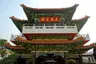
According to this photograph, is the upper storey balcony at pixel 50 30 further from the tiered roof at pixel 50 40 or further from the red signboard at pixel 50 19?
the red signboard at pixel 50 19

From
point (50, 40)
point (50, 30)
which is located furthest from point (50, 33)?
point (50, 40)

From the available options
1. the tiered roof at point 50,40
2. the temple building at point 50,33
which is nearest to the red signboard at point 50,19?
the temple building at point 50,33

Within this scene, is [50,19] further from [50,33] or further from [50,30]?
[50,33]

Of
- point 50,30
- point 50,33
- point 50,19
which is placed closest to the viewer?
point 50,33

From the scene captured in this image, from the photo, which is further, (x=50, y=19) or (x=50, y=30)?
(x=50, y=19)

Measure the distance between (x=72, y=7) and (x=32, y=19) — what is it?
5.29m

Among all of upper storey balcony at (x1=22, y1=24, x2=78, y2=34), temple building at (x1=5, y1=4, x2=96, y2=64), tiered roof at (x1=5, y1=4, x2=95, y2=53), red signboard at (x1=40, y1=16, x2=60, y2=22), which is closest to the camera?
Answer: tiered roof at (x1=5, y1=4, x2=95, y2=53)

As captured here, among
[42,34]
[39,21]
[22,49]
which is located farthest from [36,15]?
[22,49]

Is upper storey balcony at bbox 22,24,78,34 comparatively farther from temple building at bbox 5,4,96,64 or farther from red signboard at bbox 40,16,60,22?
red signboard at bbox 40,16,60,22

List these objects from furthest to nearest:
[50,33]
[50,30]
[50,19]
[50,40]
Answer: [50,19], [50,30], [50,40], [50,33]

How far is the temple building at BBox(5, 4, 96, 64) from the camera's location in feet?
42.1

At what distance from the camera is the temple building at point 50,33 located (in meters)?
12.8

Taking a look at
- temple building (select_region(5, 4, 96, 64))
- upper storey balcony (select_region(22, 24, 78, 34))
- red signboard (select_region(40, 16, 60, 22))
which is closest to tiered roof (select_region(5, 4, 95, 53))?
temple building (select_region(5, 4, 96, 64))

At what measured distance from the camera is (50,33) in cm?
1340
